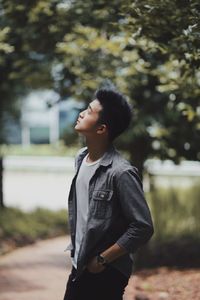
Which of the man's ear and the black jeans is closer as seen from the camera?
the black jeans

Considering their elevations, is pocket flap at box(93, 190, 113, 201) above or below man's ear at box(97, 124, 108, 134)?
below

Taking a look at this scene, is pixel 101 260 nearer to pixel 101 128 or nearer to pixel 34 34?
pixel 101 128

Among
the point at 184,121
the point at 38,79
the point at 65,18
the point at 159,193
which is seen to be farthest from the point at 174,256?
the point at 65,18

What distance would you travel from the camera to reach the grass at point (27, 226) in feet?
40.3

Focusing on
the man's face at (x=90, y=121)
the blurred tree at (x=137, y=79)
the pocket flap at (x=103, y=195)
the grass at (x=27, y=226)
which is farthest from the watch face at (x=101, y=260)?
the grass at (x=27, y=226)

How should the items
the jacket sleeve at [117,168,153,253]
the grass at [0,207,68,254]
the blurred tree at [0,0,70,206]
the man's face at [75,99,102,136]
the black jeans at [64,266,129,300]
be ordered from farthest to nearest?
the grass at [0,207,68,254] < the blurred tree at [0,0,70,206] < the man's face at [75,99,102,136] < the black jeans at [64,266,129,300] < the jacket sleeve at [117,168,153,253]

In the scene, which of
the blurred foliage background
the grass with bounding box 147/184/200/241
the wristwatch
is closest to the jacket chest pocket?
the wristwatch

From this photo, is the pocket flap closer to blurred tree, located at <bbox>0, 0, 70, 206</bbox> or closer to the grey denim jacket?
the grey denim jacket

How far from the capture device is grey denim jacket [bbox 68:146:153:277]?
3.31 m

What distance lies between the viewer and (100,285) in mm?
3422

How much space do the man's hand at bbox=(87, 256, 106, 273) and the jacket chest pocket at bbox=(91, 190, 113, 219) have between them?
219 mm

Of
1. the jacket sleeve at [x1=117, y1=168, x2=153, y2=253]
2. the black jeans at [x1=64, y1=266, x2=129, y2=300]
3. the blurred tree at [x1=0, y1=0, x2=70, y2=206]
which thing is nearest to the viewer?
the jacket sleeve at [x1=117, y1=168, x2=153, y2=253]

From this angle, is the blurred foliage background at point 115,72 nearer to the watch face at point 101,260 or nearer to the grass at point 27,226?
the grass at point 27,226

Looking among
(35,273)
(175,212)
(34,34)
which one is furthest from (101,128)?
(175,212)
